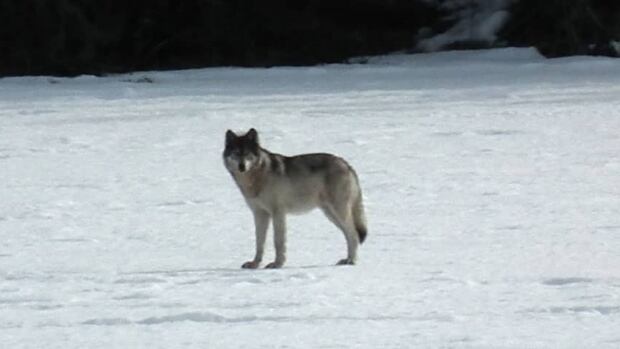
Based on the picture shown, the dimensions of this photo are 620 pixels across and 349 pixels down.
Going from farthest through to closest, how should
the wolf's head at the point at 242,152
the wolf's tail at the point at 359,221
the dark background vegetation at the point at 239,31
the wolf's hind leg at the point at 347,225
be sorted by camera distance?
the dark background vegetation at the point at 239,31 → the wolf's tail at the point at 359,221 → the wolf's hind leg at the point at 347,225 → the wolf's head at the point at 242,152

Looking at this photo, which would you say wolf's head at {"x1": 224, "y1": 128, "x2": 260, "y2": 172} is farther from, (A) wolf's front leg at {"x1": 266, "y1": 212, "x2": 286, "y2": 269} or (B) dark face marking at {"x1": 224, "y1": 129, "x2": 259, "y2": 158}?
(A) wolf's front leg at {"x1": 266, "y1": 212, "x2": 286, "y2": 269}

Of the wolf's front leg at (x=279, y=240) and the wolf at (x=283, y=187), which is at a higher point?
the wolf at (x=283, y=187)

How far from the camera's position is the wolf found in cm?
1053

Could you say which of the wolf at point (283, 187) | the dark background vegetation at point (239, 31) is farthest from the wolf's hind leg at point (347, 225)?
the dark background vegetation at point (239, 31)

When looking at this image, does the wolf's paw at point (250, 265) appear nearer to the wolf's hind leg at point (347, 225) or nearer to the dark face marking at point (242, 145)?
the wolf's hind leg at point (347, 225)

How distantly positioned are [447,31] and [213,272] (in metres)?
21.0

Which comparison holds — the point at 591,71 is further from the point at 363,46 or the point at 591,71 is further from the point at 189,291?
the point at 189,291

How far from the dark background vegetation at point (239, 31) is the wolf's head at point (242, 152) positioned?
661 inches

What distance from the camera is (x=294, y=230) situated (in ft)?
39.5

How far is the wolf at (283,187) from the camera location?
10.5 meters

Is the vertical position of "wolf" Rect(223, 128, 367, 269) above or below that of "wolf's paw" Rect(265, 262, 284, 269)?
above

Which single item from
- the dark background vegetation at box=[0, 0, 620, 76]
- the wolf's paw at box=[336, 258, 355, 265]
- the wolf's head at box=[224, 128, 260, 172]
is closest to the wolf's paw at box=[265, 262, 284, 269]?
the wolf's paw at box=[336, 258, 355, 265]

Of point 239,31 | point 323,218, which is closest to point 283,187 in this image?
point 323,218

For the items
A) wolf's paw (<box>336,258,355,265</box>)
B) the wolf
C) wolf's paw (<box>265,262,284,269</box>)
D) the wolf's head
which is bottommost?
wolf's paw (<box>265,262,284,269</box>)
